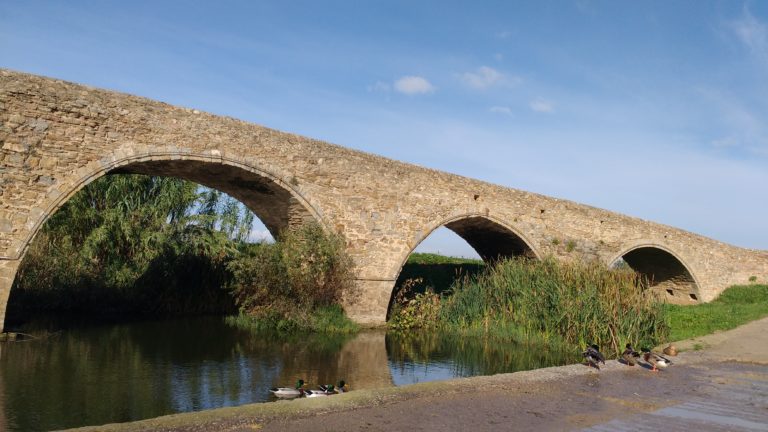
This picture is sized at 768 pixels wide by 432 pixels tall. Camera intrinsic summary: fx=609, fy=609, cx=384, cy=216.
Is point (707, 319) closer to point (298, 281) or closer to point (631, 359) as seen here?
point (631, 359)

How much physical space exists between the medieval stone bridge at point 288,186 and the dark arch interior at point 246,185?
0.04 meters

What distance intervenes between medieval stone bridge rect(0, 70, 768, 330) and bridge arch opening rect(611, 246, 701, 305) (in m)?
0.16

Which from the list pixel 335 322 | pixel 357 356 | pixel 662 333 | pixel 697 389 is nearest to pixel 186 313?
pixel 335 322

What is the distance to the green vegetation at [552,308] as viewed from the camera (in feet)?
36.9

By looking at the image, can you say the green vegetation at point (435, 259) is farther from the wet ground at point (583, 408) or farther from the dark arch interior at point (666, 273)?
the wet ground at point (583, 408)

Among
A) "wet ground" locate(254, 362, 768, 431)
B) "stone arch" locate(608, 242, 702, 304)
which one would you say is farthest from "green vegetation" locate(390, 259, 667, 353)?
"stone arch" locate(608, 242, 702, 304)

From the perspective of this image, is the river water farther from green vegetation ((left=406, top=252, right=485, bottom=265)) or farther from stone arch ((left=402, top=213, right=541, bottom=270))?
green vegetation ((left=406, top=252, right=485, bottom=265))

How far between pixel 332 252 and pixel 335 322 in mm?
Answer: 1552

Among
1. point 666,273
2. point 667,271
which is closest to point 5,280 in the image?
point 667,271

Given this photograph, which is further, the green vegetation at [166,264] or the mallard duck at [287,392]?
the green vegetation at [166,264]

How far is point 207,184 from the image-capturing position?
45.5ft

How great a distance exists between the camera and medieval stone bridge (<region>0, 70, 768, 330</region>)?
991cm

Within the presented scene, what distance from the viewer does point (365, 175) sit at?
14461mm

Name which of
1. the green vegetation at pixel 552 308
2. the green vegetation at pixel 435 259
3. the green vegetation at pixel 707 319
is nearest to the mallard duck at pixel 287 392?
the green vegetation at pixel 552 308
